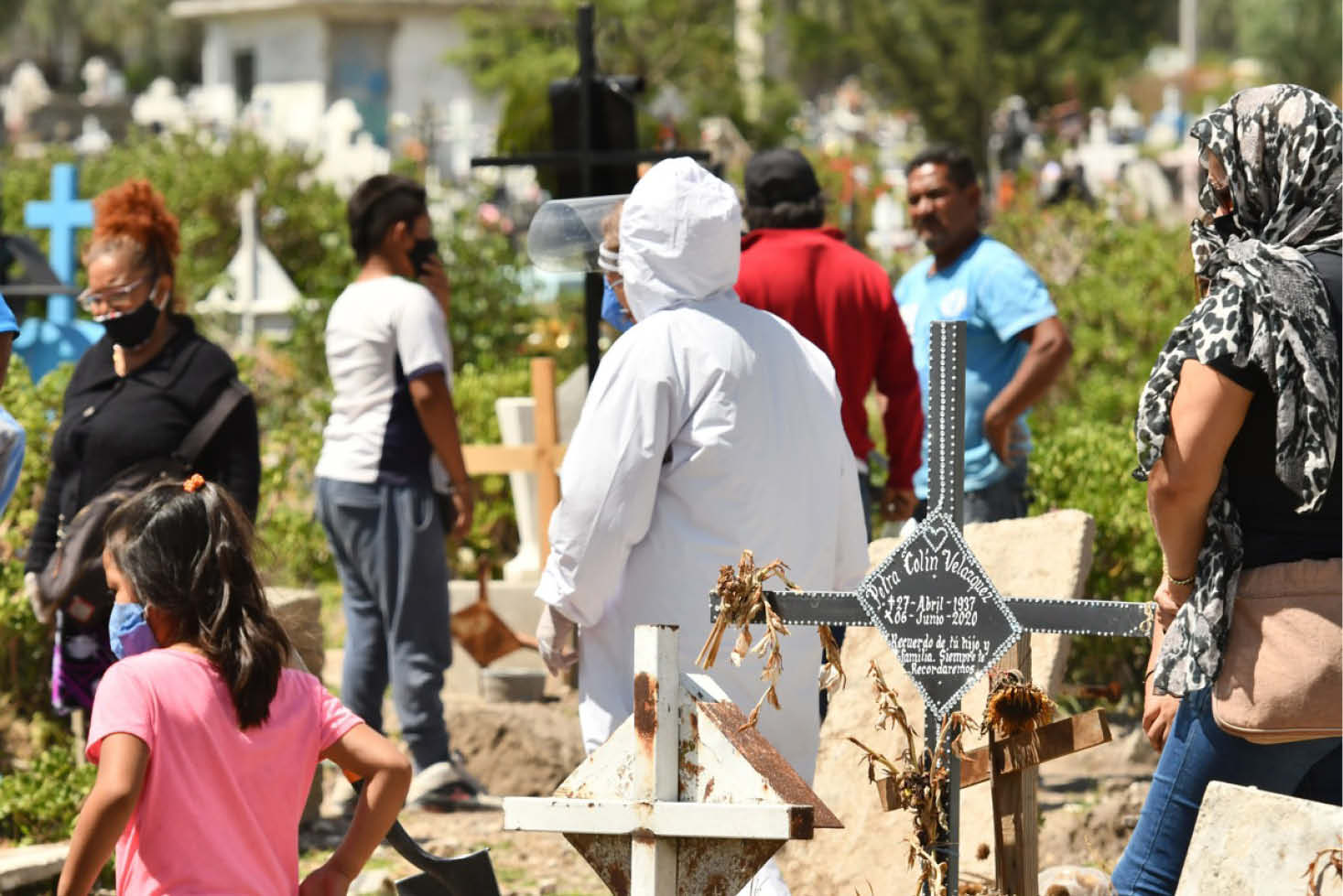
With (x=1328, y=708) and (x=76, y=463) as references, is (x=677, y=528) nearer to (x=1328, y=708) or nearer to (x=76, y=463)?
(x=1328, y=708)

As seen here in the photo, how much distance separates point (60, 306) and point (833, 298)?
642cm

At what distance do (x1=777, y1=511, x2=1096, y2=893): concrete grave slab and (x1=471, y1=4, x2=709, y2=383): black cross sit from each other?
5.41 ft

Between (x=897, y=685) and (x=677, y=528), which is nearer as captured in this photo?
(x=677, y=528)

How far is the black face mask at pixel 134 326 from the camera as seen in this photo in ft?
15.9

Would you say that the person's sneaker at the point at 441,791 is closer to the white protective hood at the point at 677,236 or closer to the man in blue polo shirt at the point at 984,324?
the man in blue polo shirt at the point at 984,324

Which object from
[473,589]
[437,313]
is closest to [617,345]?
[437,313]

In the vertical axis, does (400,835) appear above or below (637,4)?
below

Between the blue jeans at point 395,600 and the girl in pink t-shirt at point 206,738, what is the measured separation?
247 cm

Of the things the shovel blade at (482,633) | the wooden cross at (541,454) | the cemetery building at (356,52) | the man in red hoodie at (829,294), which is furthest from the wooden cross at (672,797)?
the cemetery building at (356,52)

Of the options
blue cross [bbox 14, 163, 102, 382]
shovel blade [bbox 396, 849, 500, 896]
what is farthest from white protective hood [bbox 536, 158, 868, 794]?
blue cross [bbox 14, 163, 102, 382]

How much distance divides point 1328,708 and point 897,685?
1852 millimetres

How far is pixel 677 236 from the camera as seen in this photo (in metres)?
3.61

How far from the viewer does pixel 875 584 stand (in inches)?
116

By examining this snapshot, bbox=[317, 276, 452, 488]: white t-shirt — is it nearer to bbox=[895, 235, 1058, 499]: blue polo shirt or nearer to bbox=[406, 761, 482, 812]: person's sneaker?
bbox=[406, 761, 482, 812]: person's sneaker
